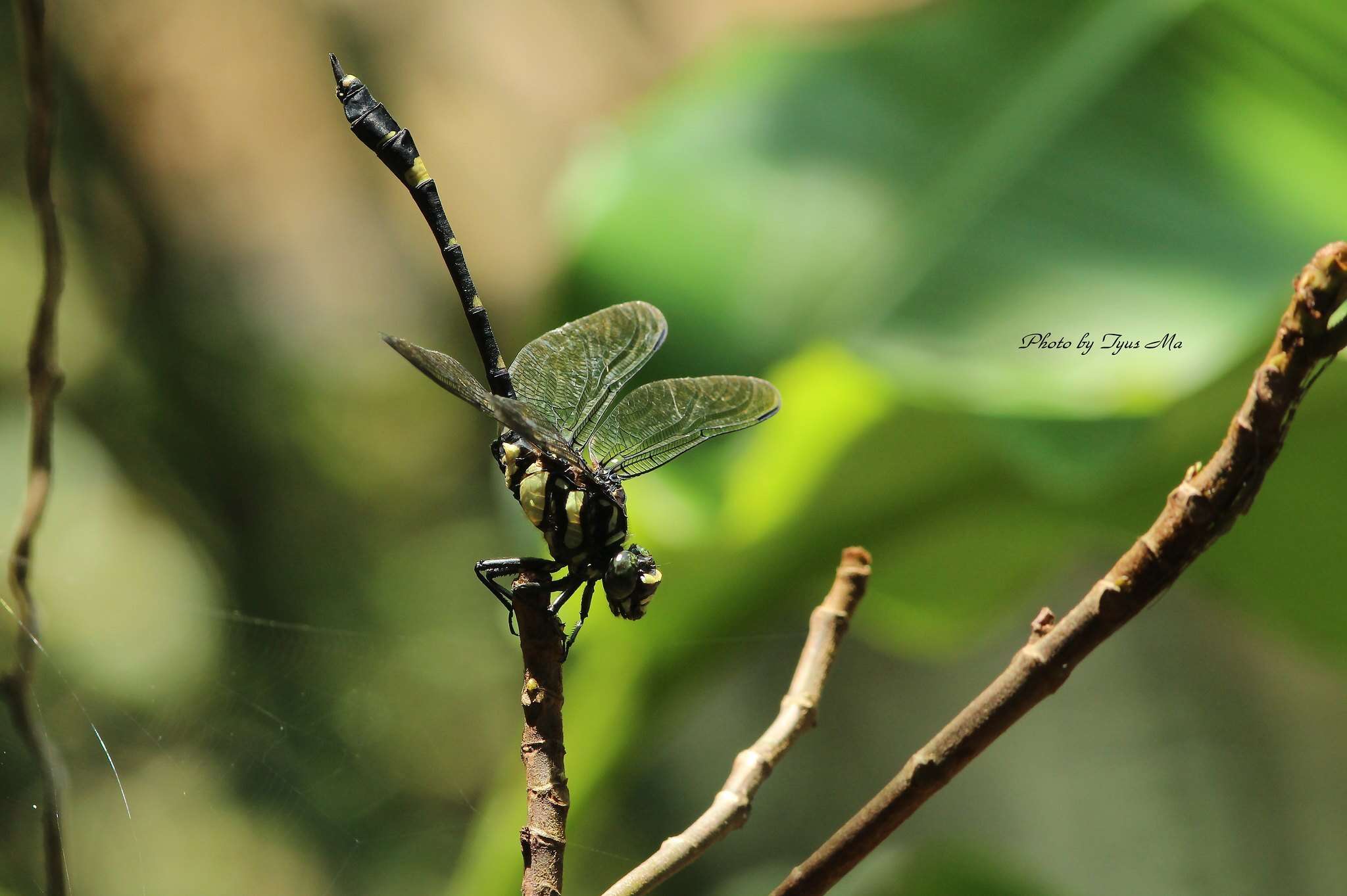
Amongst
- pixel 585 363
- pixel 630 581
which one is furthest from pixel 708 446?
pixel 630 581

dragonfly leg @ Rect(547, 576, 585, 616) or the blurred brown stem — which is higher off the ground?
dragonfly leg @ Rect(547, 576, 585, 616)

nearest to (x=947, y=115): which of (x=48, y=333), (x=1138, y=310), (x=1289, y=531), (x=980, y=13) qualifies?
(x=980, y=13)

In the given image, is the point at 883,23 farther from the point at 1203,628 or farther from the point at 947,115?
the point at 1203,628

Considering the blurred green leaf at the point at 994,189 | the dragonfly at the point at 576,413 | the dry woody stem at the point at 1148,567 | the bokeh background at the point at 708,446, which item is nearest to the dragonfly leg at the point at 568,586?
the dragonfly at the point at 576,413

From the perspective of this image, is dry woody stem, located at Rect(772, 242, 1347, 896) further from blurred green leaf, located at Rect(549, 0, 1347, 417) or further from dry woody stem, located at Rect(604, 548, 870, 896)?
blurred green leaf, located at Rect(549, 0, 1347, 417)

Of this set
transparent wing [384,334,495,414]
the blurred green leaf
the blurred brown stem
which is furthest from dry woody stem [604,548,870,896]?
the blurred green leaf
